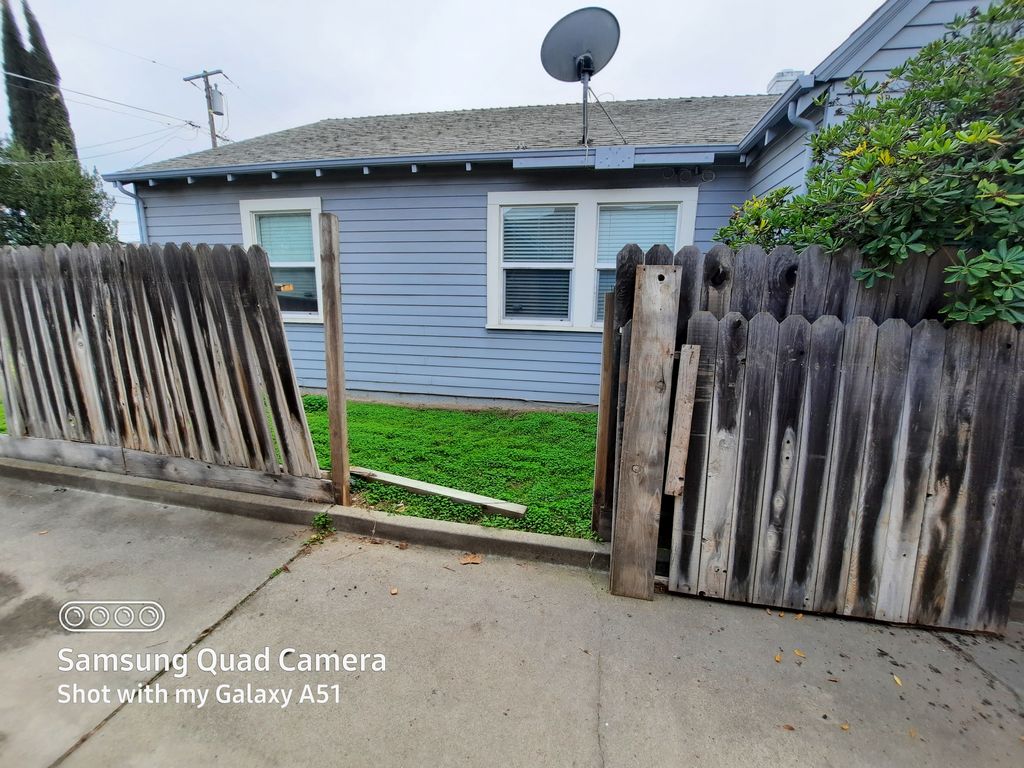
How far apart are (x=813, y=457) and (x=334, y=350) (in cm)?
270

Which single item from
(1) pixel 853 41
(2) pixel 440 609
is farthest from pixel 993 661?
(1) pixel 853 41

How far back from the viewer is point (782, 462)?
2082 millimetres

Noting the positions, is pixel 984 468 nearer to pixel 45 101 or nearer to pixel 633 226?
pixel 633 226

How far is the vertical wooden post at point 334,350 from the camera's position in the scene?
269 cm

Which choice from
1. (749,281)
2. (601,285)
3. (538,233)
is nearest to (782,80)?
(601,285)

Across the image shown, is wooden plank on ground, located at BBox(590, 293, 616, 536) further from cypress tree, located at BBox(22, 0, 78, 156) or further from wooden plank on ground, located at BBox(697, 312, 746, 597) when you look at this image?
cypress tree, located at BBox(22, 0, 78, 156)

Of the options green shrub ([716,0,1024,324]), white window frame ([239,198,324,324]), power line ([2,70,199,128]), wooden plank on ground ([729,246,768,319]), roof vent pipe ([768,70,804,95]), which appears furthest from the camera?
power line ([2,70,199,128])

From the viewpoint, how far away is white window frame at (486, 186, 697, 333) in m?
5.24

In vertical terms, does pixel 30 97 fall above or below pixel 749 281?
above

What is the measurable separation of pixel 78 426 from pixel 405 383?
11.3 ft

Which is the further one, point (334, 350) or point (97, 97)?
point (97, 97)

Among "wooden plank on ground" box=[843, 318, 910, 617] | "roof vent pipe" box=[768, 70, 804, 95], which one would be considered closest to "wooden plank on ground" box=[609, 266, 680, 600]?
→ "wooden plank on ground" box=[843, 318, 910, 617]

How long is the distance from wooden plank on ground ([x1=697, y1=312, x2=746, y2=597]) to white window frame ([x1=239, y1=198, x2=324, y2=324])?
5.24m

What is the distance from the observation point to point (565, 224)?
5.54 metres
